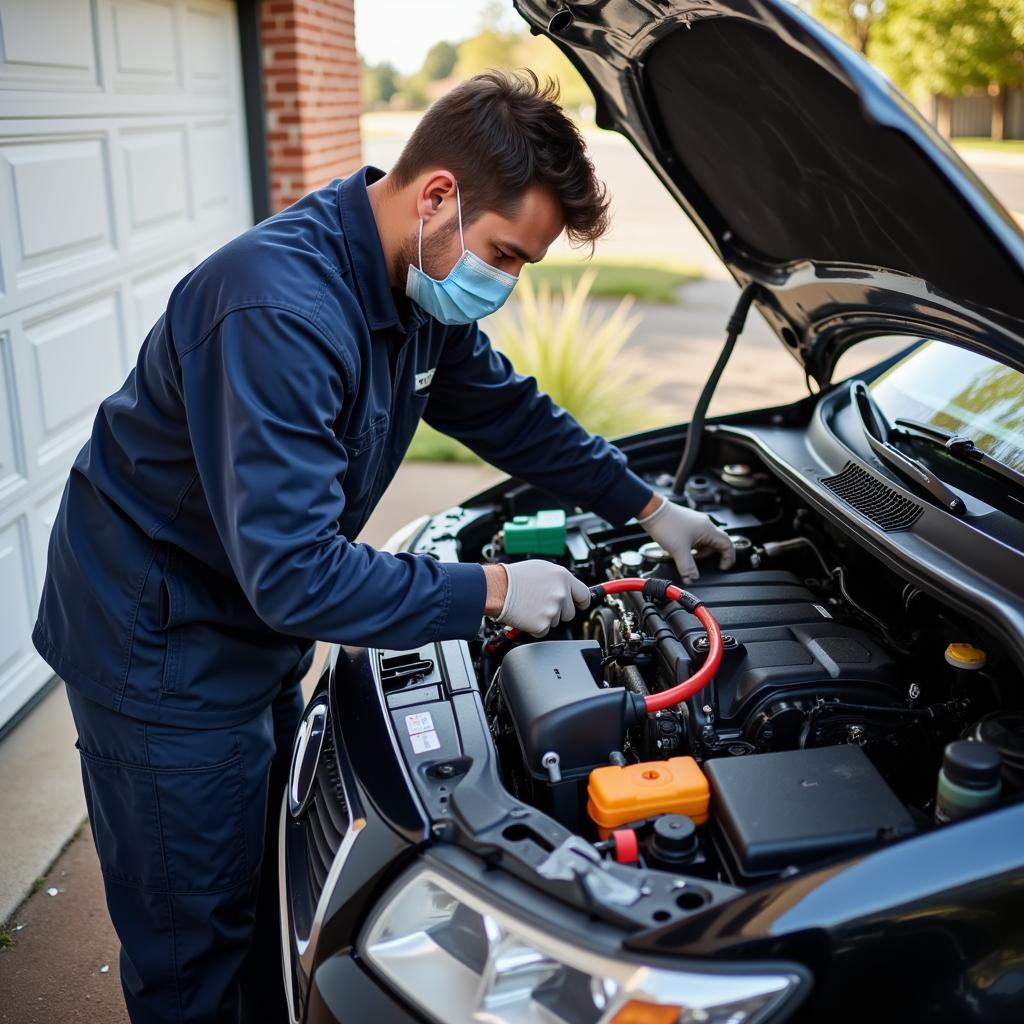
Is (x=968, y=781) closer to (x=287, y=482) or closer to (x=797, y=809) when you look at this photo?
(x=797, y=809)

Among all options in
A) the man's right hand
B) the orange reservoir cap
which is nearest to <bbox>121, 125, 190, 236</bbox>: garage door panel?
the man's right hand

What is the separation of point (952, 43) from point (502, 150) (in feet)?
99.3

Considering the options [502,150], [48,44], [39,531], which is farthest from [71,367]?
[502,150]

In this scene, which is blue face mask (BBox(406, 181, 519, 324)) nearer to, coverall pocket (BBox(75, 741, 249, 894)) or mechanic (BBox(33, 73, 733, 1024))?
mechanic (BBox(33, 73, 733, 1024))

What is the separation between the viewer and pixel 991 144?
30891 millimetres

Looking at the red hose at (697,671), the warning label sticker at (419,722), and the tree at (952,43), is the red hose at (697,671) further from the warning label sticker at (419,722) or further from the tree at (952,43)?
the tree at (952,43)

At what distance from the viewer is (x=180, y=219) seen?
544cm

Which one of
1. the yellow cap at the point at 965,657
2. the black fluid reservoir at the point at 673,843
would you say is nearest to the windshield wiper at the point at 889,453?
the yellow cap at the point at 965,657

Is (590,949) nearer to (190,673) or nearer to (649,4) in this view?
(190,673)

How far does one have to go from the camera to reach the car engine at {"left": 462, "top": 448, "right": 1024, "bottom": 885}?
1673 millimetres

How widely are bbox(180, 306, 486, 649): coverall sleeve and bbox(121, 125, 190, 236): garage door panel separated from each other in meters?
3.31

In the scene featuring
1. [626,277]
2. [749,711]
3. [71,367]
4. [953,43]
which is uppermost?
[953,43]

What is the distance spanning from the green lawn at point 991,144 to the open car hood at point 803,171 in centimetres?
2630

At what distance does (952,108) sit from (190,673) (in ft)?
125
